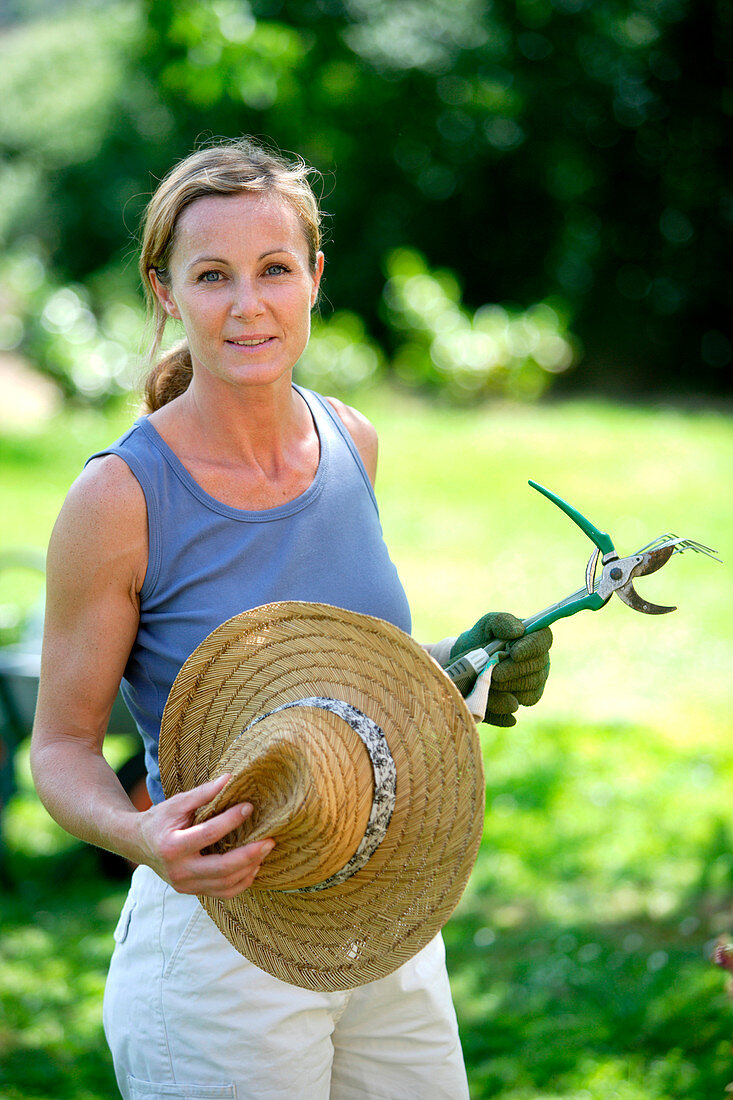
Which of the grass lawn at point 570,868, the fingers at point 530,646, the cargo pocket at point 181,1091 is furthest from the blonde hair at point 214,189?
the grass lawn at point 570,868

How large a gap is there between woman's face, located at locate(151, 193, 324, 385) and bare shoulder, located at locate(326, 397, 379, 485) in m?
0.34

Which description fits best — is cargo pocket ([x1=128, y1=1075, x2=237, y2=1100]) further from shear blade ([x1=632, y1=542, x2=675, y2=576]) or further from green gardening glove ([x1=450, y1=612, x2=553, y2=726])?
shear blade ([x1=632, y1=542, x2=675, y2=576])

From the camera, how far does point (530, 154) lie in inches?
563

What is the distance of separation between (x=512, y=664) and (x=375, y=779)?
382mm

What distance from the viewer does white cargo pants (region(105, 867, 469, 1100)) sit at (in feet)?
5.09

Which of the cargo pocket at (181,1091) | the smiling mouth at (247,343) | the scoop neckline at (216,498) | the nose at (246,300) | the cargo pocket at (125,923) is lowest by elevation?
the cargo pocket at (181,1091)

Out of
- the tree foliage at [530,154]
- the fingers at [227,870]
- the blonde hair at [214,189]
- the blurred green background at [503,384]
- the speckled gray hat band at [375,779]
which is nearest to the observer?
the fingers at [227,870]

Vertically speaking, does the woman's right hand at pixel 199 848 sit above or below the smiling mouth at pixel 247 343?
below

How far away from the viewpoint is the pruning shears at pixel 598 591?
5.49 feet

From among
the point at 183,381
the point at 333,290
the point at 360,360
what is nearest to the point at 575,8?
the point at 333,290

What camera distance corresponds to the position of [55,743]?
1.58 metres

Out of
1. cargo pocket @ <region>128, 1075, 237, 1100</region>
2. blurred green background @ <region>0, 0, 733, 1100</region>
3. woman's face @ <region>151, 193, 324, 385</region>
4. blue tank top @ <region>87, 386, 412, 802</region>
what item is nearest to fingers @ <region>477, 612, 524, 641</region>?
blue tank top @ <region>87, 386, 412, 802</region>

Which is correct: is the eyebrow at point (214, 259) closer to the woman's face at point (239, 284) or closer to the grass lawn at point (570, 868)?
the woman's face at point (239, 284)

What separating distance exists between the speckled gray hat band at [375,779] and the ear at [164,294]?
688mm
